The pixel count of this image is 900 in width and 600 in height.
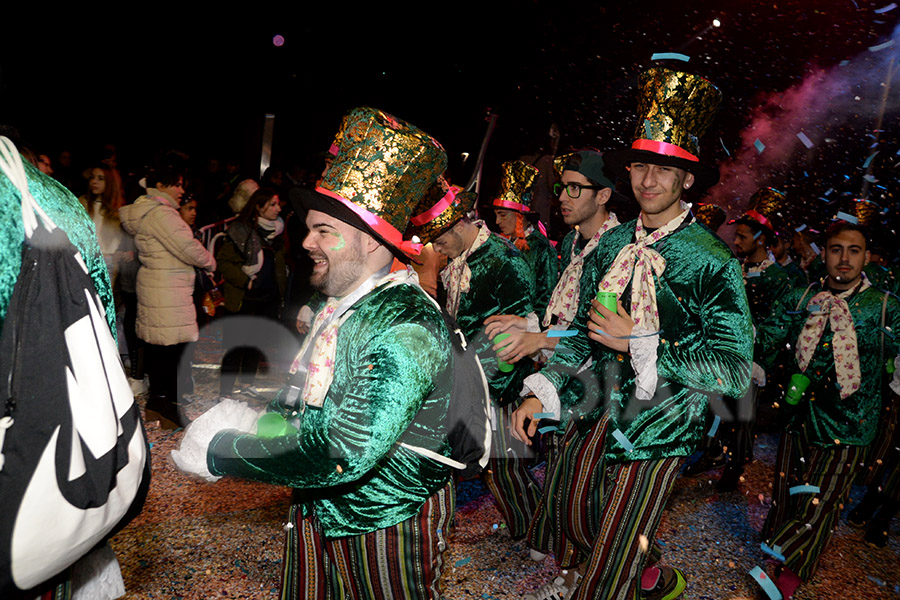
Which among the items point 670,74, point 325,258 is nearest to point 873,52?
point 670,74

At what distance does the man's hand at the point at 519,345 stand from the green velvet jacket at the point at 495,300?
0.64 meters

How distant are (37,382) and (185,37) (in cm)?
1086

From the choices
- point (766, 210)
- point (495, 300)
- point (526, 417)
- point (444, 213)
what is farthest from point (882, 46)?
point (526, 417)

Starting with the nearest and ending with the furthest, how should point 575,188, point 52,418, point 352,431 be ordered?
point 52,418 → point 352,431 → point 575,188

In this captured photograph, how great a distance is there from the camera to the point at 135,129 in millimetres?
10359

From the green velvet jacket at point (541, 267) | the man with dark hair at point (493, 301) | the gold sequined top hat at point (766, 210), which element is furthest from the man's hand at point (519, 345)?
the gold sequined top hat at point (766, 210)

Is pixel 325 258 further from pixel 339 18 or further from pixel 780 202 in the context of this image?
pixel 339 18

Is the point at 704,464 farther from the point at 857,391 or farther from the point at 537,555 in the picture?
the point at 537,555

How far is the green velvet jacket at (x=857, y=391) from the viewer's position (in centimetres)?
352

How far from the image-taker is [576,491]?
2703mm

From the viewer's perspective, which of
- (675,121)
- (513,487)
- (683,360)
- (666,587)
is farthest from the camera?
(513,487)

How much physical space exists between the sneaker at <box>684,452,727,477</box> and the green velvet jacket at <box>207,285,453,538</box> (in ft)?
13.2

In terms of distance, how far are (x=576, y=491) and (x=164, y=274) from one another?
146 inches

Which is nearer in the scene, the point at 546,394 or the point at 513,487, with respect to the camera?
the point at 546,394
